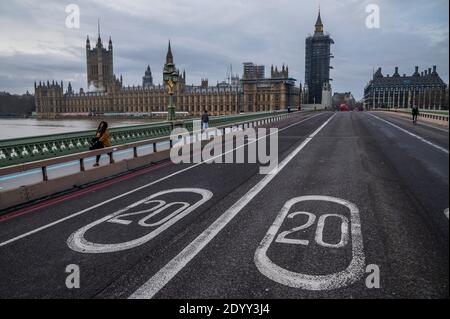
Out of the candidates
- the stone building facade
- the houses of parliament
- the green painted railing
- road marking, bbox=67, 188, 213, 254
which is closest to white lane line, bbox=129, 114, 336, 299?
road marking, bbox=67, 188, 213, 254

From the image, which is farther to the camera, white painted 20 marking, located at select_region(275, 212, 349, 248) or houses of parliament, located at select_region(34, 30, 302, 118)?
houses of parliament, located at select_region(34, 30, 302, 118)

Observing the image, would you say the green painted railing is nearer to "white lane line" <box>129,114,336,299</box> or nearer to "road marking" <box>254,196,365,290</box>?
"white lane line" <box>129,114,336,299</box>

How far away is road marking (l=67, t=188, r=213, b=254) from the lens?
5.72 m

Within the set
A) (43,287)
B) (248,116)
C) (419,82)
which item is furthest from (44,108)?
(43,287)

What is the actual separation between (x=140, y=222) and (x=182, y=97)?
17349cm

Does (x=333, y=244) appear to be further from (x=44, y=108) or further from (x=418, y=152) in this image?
(x=44, y=108)

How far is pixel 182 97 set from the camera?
6949 inches

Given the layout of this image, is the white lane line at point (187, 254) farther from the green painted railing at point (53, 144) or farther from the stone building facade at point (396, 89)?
the stone building facade at point (396, 89)

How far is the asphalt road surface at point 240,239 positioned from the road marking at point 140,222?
0.02 m

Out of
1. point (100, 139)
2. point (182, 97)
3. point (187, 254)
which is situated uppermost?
point (182, 97)

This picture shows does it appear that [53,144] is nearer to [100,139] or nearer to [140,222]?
[100,139]

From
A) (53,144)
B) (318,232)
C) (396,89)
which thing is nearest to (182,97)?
(396,89)

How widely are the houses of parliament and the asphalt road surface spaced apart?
149m
